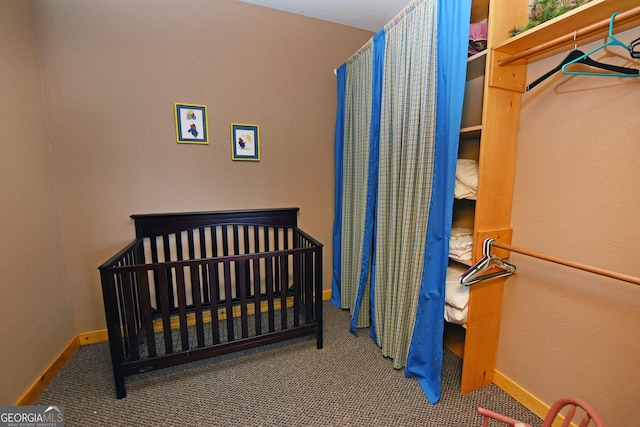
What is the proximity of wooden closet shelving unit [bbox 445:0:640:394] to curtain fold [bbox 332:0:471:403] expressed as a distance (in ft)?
0.46

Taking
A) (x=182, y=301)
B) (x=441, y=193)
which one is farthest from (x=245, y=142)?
(x=441, y=193)

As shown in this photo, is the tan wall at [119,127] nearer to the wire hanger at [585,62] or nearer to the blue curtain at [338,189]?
the blue curtain at [338,189]

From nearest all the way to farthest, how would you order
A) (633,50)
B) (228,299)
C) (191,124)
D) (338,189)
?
(633,50) → (228,299) → (191,124) → (338,189)

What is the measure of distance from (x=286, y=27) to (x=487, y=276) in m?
2.33

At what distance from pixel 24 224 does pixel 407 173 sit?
7.21 feet

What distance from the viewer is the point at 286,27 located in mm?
2207

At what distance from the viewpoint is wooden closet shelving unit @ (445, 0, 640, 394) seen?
3.90ft

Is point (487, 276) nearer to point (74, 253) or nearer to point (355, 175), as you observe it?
point (355, 175)

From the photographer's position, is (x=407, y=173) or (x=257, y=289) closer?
(x=407, y=173)

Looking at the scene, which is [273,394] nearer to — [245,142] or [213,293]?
[213,293]

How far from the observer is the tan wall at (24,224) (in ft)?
4.48

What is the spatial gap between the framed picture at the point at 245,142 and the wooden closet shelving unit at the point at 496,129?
152 centimetres

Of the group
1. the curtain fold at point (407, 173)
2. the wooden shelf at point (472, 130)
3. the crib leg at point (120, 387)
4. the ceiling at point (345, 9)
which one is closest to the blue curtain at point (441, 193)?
the curtain fold at point (407, 173)

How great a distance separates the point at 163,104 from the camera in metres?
1.95
